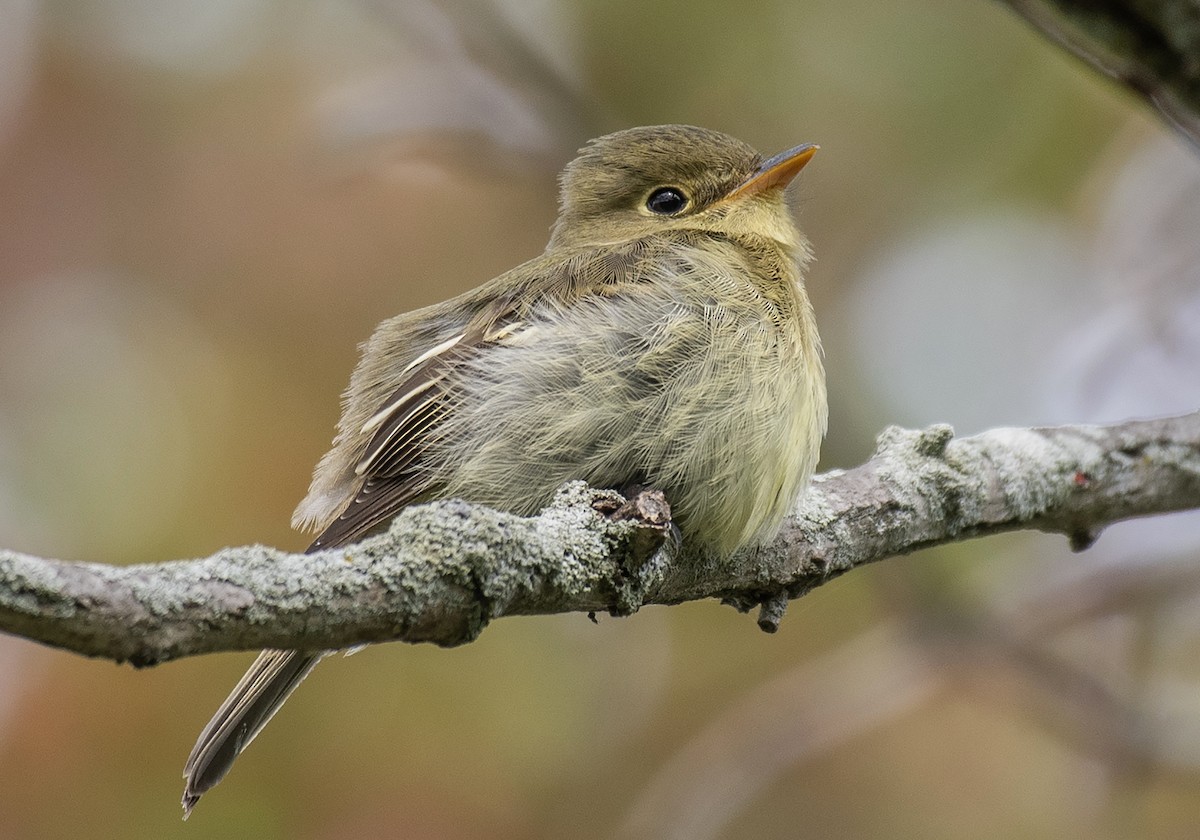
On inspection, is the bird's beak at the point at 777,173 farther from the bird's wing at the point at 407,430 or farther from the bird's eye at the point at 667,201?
the bird's wing at the point at 407,430

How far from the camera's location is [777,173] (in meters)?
4.62

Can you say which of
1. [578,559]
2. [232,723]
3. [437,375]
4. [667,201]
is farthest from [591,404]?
[667,201]

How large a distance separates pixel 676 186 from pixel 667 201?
72 millimetres

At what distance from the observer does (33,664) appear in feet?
16.8

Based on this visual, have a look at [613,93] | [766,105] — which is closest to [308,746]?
[613,93]

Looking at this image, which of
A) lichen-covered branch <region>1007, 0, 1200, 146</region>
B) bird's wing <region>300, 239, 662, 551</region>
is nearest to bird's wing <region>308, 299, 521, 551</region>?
bird's wing <region>300, 239, 662, 551</region>

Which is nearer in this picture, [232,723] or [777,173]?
[232,723]

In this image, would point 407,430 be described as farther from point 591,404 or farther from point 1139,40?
point 1139,40

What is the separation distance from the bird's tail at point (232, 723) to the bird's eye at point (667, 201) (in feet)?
7.60

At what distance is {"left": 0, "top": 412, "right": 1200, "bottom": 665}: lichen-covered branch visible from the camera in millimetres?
1971

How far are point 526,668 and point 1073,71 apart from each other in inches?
169

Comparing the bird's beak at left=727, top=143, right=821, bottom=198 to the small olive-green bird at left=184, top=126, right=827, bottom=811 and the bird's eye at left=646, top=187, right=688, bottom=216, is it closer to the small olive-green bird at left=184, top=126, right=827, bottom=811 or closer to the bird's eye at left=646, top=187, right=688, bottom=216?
the bird's eye at left=646, top=187, right=688, bottom=216

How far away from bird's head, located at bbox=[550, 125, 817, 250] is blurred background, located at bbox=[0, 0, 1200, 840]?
572 mm

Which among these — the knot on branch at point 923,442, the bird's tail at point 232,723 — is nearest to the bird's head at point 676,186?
the knot on branch at point 923,442
